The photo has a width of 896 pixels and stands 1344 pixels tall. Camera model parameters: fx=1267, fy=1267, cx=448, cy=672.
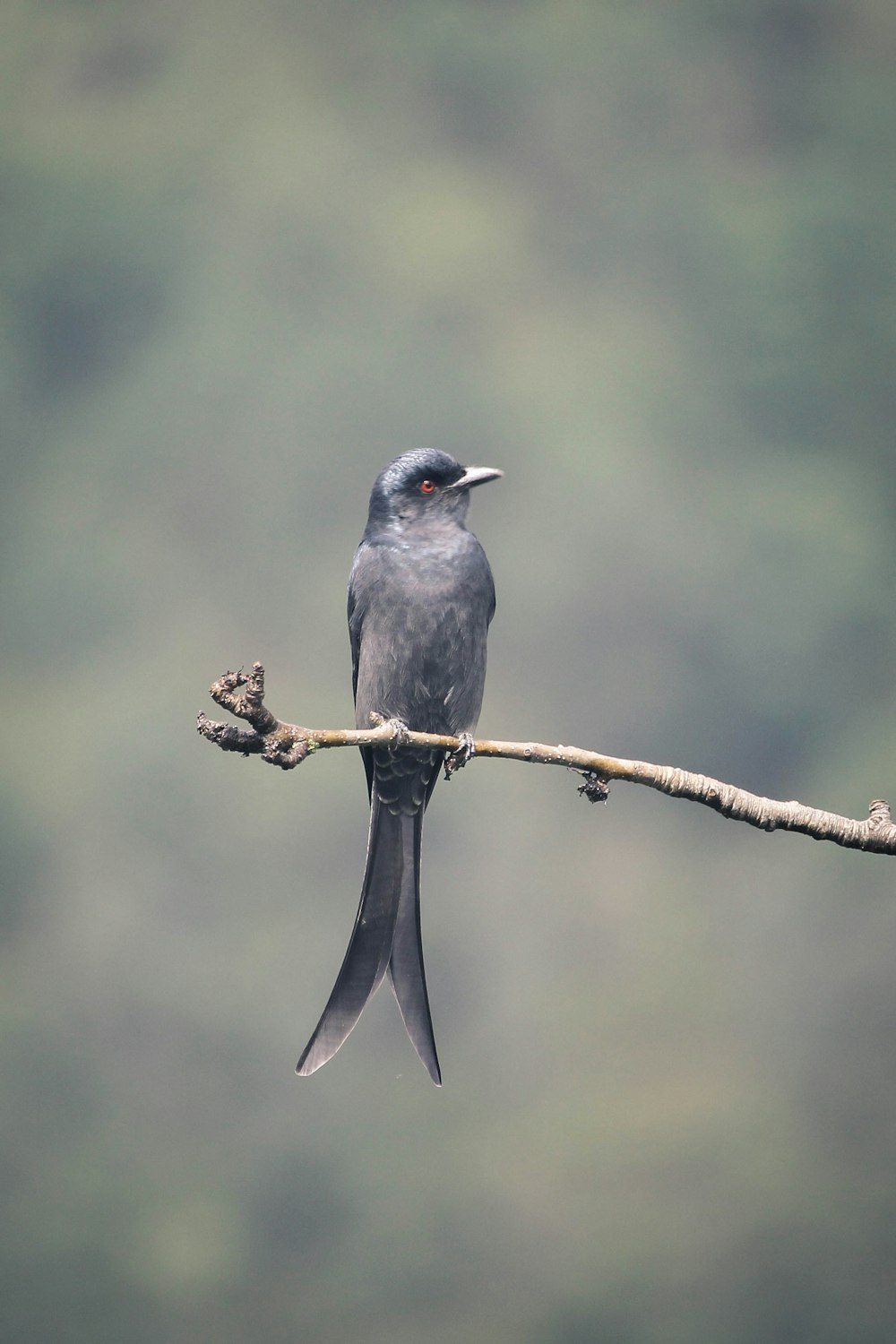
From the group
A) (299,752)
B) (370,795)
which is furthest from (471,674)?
(299,752)

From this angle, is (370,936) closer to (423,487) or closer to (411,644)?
(411,644)

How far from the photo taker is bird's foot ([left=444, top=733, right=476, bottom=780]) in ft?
9.90

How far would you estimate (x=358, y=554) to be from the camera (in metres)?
3.76

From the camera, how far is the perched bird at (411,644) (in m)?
3.53

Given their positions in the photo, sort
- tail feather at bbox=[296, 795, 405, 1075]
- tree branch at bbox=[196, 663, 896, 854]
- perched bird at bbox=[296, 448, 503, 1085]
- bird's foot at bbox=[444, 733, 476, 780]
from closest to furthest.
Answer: tree branch at bbox=[196, 663, 896, 854]
bird's foot at bbox=[444, 733, 476, 780]
tail feather at bbox=[296, 795, 405, 1075]
perched bird at bbox=[296, 448, 503, 1085]

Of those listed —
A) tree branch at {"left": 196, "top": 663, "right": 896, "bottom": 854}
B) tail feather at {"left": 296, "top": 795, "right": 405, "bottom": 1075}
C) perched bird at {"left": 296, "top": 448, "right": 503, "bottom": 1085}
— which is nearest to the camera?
tree branch at {"left": 196, "top": 663, "right": 896, "bottom": 854}

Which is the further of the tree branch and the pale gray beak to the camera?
the pale gray beak

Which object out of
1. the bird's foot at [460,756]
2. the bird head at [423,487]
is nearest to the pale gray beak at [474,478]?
the bird head at [423,487]

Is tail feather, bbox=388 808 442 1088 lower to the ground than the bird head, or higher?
lower

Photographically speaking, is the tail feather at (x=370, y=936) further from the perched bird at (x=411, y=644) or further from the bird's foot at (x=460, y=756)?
the bird's foot at (x=460, y=756)

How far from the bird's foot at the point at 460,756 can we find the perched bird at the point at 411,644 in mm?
206

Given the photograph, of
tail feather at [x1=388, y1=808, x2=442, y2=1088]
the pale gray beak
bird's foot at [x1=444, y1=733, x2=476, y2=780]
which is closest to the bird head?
the pale gray beak

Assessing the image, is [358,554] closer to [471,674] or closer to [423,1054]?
[471,674]

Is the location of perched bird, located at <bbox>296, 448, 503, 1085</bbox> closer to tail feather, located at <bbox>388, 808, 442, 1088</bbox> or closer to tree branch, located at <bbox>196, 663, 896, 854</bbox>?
tail feather, located at <bbox>388, 808, 442, 1088</bbox>
